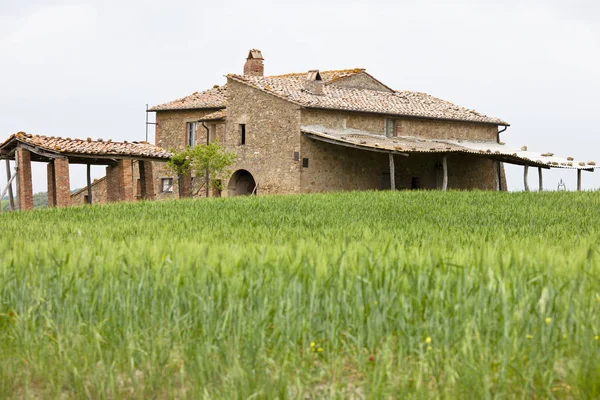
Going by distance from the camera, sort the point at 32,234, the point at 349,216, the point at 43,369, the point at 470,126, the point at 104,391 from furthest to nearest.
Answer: the point at 470,126 < the point at 349,216 < the point at 32,234 < the point at 43,369 < the point at 104,391

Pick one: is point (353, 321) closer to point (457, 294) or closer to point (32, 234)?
point (457, 294)

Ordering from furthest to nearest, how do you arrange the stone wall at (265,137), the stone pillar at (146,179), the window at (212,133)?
the window at (212,133)
the stone wall at (265,137)
the stone pillar at (146,179)

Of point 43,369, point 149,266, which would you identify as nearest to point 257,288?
point 149,266

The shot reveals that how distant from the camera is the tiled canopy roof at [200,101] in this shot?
38188 millimetres

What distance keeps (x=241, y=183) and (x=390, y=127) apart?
22.4ft

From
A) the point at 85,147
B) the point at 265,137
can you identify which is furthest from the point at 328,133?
the point at 85,147

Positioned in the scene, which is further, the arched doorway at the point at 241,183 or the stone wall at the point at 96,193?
the stone wall at the point at 96,193

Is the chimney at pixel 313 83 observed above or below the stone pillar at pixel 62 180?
above

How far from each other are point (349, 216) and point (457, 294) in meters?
11.8

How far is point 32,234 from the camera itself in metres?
12.8

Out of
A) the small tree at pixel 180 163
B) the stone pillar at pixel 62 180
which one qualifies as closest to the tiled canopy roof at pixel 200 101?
the small tree at pixel 180 163

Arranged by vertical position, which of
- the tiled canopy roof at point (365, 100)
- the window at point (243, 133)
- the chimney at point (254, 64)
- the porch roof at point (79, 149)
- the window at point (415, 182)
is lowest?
the window at point (415, 182)

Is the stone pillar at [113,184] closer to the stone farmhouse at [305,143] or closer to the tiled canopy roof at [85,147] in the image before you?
the stone farmhouse at [305,143]

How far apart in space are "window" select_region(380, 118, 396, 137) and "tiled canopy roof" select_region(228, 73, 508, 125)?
19.4 inches
